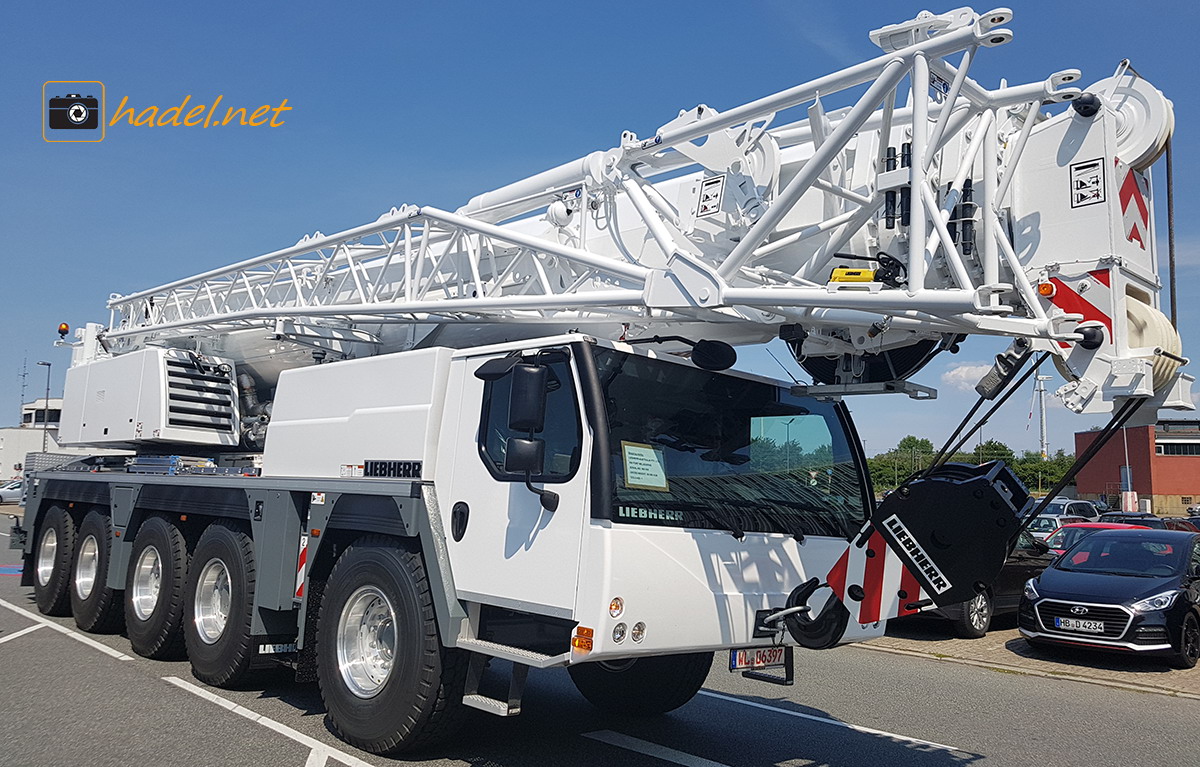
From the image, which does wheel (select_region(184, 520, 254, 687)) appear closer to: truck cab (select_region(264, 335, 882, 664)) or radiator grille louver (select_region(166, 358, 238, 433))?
truck cab (select_region(264, 335, 882, 664))


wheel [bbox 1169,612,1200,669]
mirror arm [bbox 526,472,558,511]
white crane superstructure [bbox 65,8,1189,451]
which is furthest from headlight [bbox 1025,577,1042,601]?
mirror arm [bbox 526,472,558,511]

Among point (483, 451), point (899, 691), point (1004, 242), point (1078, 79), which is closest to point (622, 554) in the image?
point (483, 451)

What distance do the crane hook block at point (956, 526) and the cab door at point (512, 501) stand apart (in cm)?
190

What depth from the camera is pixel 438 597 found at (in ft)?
18.0

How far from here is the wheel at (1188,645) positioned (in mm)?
9977

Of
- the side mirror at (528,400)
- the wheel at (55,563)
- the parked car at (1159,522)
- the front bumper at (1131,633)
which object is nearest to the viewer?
the side mirror at (528,400)

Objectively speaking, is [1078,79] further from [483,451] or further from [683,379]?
[483,451]

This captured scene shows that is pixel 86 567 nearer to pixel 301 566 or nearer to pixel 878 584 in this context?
pixel 301 566

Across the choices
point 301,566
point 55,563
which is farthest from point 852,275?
point 55,563

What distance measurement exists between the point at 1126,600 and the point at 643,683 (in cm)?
605

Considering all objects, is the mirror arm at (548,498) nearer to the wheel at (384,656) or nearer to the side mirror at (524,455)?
the side mirror at (524,455)

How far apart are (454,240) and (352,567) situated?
261cm

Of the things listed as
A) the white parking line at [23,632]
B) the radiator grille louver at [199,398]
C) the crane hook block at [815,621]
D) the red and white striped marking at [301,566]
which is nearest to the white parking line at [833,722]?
the crane hook block at [815,621]

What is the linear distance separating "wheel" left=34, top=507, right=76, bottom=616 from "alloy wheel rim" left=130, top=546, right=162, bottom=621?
2.29 meters
